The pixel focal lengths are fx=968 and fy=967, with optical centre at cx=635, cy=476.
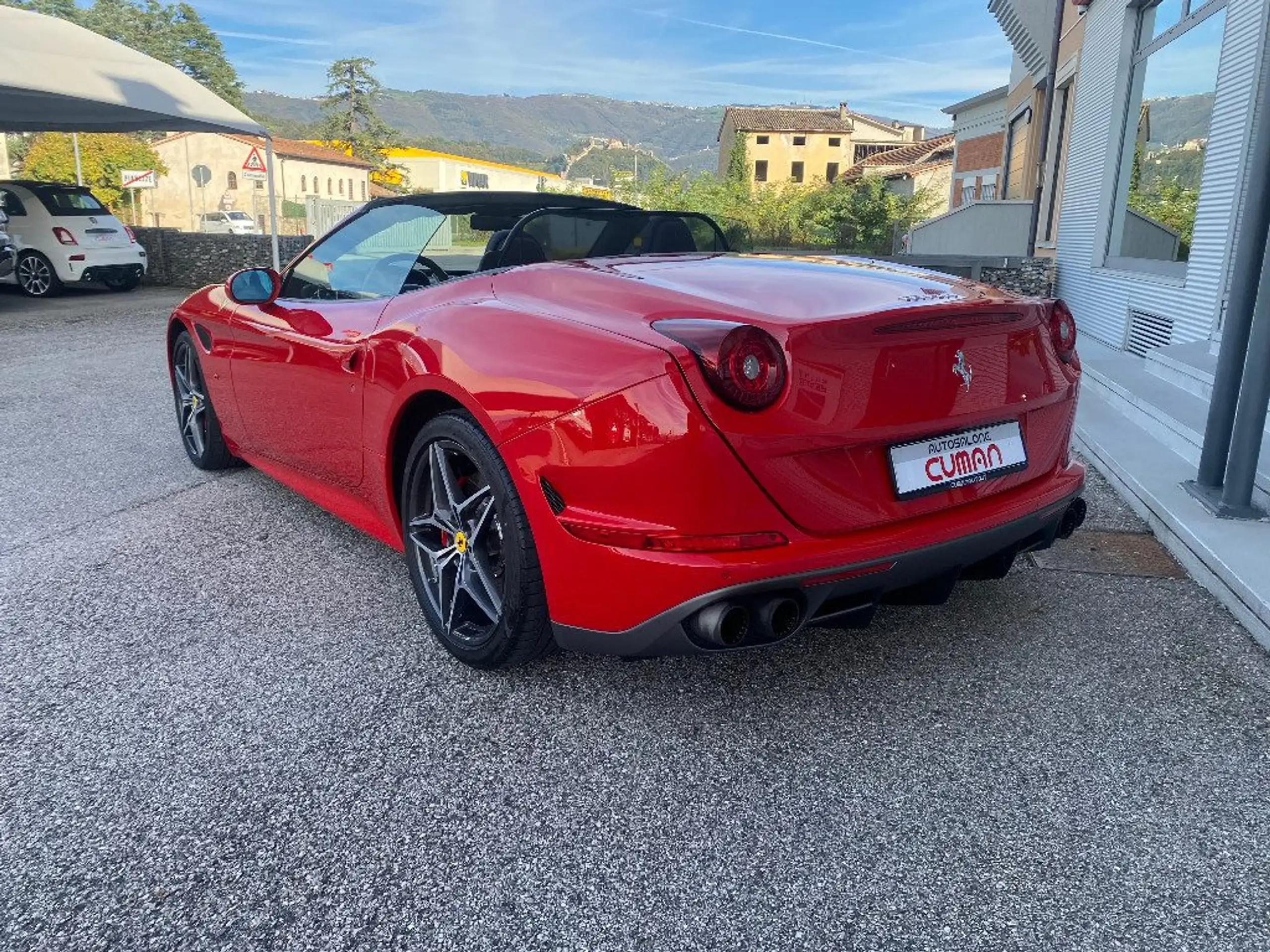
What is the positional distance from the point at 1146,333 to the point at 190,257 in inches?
655

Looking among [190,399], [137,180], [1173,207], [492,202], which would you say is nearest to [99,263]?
[137,180]

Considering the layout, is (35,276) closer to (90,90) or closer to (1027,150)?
(90,90)

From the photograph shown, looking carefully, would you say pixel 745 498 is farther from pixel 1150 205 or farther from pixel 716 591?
pixel 1150 205

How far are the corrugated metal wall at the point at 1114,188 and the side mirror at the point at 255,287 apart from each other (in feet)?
19.4

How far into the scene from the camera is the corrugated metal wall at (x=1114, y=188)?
6.51m

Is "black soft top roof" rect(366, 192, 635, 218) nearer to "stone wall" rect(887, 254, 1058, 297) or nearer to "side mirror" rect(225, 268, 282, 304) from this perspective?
"side mirror" rect(225, 268, 282, 304)

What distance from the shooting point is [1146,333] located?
27.4 feet

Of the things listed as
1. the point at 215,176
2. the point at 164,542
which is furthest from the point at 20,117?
the point at 215,176

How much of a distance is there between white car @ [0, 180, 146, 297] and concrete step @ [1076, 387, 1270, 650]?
1476cm

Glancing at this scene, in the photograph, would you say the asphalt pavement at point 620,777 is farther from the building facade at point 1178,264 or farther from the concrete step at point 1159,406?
the concrete step at point 1159,406

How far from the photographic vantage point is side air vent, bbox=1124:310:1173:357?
25.5 feet

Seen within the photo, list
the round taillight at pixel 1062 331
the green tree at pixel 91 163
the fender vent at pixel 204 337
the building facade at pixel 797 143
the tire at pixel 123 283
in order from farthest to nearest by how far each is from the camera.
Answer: the building facade at pixel 797 143 < the green tree at pixel 91 163 < the tire at pixel 123 283 < the fender vent at pixel 204 337 < the round taillight at pixel 1062 331

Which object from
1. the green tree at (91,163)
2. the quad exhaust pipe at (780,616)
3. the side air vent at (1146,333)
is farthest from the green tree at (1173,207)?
the green tree at (91,163)

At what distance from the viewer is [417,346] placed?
9.07ft
